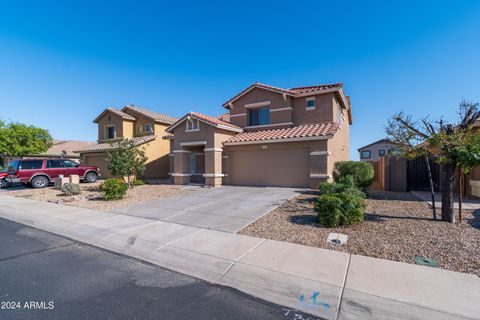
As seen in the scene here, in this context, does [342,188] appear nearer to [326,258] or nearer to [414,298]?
[326,258]

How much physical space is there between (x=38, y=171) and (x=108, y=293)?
17.4 m

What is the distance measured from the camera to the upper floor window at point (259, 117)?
17797 millimetres

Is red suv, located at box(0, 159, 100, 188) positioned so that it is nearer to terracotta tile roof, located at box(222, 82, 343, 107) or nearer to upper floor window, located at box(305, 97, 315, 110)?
terracotta tile roof, located at box(222, 82, 343, 107)

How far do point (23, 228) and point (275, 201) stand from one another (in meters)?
8.87

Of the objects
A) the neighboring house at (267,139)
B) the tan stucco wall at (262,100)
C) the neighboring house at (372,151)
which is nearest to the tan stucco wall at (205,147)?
the neighboring house at (267,139)

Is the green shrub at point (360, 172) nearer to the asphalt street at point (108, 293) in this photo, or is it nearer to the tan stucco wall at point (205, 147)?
the tan stucco wall at point (205, 147)

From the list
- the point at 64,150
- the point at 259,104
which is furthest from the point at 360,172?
the point at 64,150

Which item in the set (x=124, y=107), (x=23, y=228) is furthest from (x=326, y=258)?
(x=124, y=107)

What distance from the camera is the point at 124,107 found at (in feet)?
85.5

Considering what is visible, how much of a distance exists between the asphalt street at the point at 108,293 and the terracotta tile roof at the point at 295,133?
11.2m

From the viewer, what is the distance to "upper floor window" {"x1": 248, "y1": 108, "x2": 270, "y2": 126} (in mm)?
17797

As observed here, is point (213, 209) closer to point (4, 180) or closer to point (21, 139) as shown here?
point (4, 180)

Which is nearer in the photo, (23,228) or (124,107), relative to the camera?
(23,228)

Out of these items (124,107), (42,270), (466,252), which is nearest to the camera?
(42,270)
